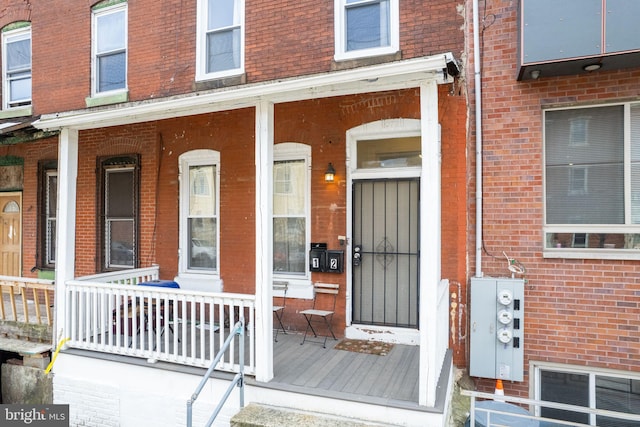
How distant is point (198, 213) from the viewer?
6949mm

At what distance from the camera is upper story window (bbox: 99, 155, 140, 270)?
7.41m

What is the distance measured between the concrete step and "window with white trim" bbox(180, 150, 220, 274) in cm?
305

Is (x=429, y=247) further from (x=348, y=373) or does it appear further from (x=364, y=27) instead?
(x=364, y=27)

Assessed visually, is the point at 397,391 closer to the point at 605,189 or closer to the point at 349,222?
the point at 349,222

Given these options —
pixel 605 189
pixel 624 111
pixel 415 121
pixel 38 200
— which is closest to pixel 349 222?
pixel 415 121

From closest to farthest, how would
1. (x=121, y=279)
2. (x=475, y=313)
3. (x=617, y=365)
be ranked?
(x=617, y=365) < (x=475, y=313) < (x=121, y=279)

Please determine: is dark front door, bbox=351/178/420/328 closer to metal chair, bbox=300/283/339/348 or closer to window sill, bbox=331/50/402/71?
metal chair, bbox=300/283/339/348

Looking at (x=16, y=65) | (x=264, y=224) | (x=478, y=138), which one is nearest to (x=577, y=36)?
(x=478, y=138)

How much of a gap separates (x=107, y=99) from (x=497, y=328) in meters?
7.23

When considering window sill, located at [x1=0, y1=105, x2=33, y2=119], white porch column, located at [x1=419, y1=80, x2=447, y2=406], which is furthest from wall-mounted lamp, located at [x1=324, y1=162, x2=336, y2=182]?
window sill, located at [x1=0, y1=105, x2=33, y2=119]

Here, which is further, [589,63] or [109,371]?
[109,371]

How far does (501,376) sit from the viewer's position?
4.71 meters

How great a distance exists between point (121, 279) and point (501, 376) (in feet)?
17.8

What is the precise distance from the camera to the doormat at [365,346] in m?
5.28
